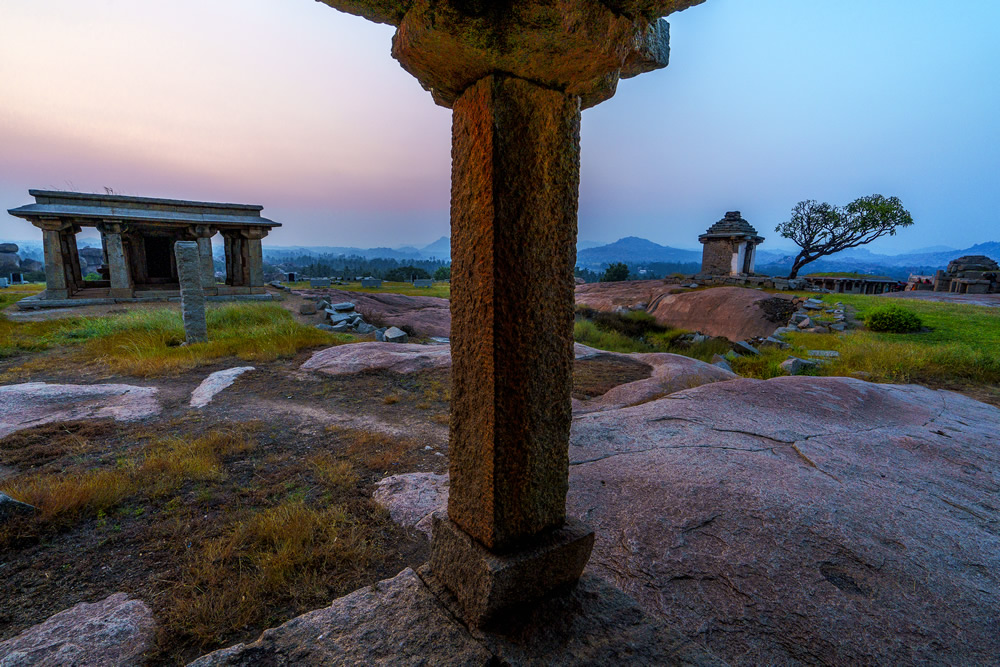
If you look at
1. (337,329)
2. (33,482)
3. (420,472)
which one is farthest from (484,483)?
(337,329)

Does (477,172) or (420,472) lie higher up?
(477,172)

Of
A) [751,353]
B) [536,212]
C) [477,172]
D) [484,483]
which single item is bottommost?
[751,353]

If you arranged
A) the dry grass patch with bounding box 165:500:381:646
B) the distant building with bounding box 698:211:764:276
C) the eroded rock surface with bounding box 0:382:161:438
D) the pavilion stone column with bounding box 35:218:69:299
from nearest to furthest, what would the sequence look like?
1. the dry grass patch with bounding box 165:500:381:646
2. the eroded rock surface with bounding box 0:382:161:438
3. the pavilion stone column with bounding box 35:218:69:299
4. the distant building with bounding box 698:211:764:276

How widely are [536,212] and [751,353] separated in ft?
38.8

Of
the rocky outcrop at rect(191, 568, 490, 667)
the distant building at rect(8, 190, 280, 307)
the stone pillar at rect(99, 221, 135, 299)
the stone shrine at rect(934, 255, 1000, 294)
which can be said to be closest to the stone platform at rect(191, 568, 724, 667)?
the rocky outcrop at rect(191, 568, 490, 667)

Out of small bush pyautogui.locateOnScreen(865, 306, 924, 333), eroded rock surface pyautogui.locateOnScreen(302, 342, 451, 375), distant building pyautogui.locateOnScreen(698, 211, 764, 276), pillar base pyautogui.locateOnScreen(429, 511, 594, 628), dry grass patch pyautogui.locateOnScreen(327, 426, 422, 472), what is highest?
distant building pyautogui.locateOnScreen(698, 211, 764, 276)

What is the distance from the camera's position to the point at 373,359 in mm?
7176

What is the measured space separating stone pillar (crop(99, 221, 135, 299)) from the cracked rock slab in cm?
1216

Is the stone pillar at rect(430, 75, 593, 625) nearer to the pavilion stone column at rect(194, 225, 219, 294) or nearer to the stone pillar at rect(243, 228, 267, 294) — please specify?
the pavilion stone column at rect(194, 225, 219, 294)

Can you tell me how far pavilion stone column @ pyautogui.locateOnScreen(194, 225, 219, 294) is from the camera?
51.5ft

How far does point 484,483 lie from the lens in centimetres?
154

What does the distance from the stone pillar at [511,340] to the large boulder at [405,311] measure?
951 centimetres

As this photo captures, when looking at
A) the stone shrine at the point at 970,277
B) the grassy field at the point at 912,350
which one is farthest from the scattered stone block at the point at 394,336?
the stone shrine at the point at 970,277

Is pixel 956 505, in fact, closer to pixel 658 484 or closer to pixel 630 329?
pixel 658 484
